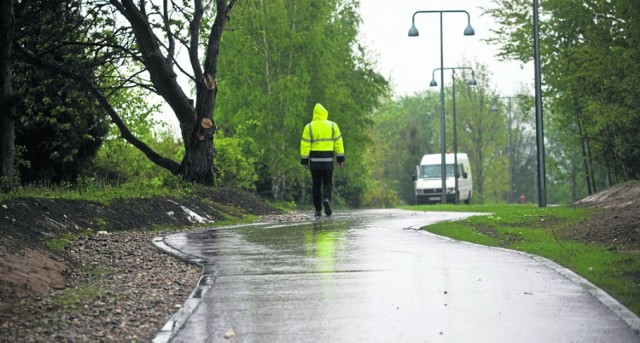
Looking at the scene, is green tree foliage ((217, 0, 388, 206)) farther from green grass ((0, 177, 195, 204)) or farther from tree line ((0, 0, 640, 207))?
green grass ((0, 177, 195, 204))

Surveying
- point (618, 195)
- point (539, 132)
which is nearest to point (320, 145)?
point (539, 132)

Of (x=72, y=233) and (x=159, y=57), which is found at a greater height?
(x=159, y=57)

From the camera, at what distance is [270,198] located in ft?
167

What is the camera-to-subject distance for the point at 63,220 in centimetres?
1614

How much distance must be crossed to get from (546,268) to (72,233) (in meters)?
7.20

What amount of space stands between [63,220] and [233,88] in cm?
3344

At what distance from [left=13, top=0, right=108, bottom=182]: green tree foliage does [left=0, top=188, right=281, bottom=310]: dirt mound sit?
4236mm

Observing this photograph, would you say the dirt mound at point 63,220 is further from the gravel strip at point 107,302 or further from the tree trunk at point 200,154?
the tree trunk at point 200,154

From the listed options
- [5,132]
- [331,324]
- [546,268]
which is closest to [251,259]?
[546,268]

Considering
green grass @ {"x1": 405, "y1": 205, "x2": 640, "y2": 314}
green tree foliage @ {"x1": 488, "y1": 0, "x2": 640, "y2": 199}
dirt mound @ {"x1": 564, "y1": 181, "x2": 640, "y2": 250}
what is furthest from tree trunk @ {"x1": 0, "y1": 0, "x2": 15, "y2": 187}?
green tree foliage @ {"x1": 488, "y1": 0, "x2": 640, "y2": 199}

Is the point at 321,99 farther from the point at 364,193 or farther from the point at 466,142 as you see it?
the point at 466,142

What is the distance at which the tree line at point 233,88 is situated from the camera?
26719 mm

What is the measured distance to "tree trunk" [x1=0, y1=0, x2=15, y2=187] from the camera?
23031mm

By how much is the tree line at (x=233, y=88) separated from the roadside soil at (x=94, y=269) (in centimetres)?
276
